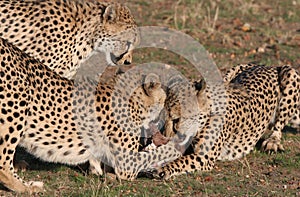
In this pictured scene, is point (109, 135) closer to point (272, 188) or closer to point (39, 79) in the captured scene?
point (39, 79)

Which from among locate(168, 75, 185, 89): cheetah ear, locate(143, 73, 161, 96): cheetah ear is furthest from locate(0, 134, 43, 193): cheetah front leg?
locate(168, 75, 185, 89): cheetah ear

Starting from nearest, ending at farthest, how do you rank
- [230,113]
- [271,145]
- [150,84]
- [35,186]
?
[35,186] → [150,84] → [230,113] → [271,145]

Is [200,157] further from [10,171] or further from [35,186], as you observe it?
[10,171]

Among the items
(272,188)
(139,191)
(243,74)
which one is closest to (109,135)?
(139,191)

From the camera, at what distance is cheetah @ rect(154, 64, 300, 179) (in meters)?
7.36

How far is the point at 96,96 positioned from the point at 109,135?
0.37 meters

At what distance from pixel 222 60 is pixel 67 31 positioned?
3154 millimetres

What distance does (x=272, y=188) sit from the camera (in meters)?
6.81

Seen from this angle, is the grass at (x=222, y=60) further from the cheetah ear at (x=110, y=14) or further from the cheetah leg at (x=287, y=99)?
the cheetah ear at (x=110, y=14)

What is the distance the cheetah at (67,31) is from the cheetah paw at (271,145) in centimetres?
183

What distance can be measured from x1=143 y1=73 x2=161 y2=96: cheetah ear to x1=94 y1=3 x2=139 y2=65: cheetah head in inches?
47.6

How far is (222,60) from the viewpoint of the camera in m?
10.7

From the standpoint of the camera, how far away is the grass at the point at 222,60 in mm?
6719

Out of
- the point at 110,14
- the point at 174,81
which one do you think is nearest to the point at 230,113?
the point at 174,81
